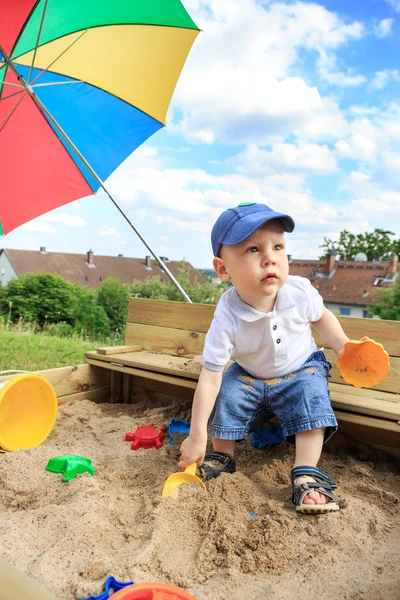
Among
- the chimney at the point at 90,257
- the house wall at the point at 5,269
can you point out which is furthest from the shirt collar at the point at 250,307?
the house wall at the point at 5,269

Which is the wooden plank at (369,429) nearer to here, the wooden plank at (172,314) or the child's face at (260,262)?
the child's face at (260,262)

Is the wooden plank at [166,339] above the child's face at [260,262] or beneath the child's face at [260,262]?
beneath

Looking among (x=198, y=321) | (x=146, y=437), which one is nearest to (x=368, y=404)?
(x=146, y=437)

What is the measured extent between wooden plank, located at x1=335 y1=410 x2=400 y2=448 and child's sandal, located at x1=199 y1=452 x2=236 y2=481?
41 centimetres

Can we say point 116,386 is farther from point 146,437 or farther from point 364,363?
point 364,363

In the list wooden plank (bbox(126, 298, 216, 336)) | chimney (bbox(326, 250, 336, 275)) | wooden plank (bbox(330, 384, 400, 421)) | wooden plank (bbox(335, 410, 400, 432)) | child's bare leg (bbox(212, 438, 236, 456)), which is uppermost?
chimney (bbox(326, 250, 336, 275))

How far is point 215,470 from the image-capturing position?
1.76 meters

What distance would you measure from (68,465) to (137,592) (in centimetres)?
77

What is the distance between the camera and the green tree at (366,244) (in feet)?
126

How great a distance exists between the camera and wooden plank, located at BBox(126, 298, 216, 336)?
259 cm

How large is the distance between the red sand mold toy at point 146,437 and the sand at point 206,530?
121mm

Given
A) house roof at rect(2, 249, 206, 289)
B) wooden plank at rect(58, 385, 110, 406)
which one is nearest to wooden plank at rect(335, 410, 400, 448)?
wooden plank at rect(58, 385, 110, 406)

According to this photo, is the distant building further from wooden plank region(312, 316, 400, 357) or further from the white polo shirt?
the white polo shirt

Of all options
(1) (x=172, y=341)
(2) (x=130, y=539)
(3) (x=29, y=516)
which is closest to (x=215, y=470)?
(2) (x=130, y=539)
